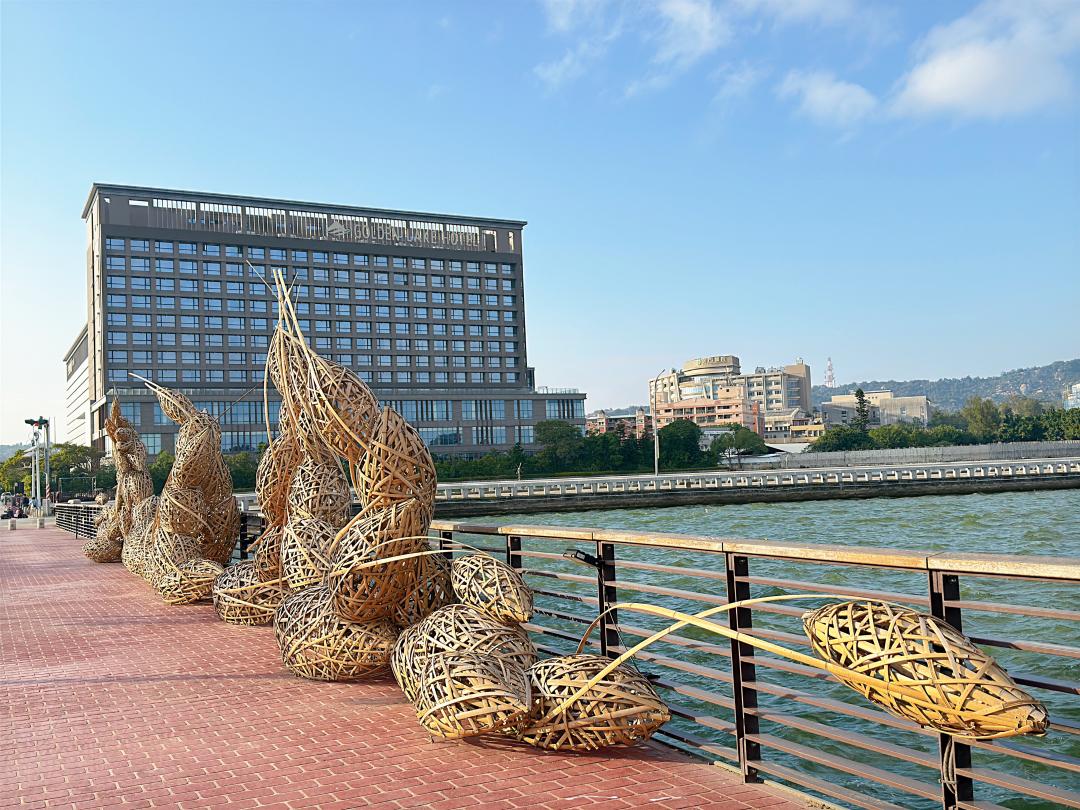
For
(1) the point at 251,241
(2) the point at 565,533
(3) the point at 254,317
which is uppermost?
(1) the point at 251,241

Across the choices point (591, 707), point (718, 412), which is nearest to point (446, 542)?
point (591, 707)

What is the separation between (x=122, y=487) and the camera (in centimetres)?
1588

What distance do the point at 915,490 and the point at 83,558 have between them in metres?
42.2

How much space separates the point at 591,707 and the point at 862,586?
37.7 ft

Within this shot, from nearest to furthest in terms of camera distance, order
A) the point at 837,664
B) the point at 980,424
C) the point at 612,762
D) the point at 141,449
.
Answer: the point at 837,664 < the point at 612,762 < the point at 141,449 < the point at 980,424

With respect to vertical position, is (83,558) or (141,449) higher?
(141,449)

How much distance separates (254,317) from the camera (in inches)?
3519

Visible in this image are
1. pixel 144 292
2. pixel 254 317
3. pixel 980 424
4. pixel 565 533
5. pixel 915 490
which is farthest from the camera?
pixel 980 424

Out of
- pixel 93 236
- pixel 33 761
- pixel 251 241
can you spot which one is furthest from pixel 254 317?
pixel 33 761

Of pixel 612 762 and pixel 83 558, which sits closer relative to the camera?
pixel 612 762

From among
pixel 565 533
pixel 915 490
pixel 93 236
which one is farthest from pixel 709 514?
→ pixel 93 236

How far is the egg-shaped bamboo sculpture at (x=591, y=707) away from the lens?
4.25 metres

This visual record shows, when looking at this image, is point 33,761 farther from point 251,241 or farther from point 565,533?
point 251,241

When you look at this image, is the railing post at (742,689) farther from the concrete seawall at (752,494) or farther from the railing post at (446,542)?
the concrete seawall at (752,494)
